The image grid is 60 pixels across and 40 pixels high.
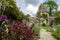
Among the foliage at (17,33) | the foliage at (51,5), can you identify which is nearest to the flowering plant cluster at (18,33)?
the foliage at (17,33)

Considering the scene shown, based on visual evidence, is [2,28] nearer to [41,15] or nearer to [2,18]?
[2,18]

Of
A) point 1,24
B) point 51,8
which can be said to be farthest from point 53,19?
point 1,24

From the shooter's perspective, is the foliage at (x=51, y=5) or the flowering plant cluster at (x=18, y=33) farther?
the foliage at (x=51, y=5)

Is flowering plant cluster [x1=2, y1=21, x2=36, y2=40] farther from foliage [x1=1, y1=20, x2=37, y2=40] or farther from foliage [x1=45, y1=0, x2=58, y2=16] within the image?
foliage [x1=45, y1=0, x2=58, y2=16]

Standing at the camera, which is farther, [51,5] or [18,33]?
[51,5]

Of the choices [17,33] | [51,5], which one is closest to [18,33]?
[17,33]

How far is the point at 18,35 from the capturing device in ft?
21.2

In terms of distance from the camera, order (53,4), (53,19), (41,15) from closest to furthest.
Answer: (41,15) < (53,19) < (53,4)

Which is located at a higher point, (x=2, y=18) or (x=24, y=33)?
(x=2, y=18)

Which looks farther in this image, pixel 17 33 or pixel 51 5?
pixel 51 5

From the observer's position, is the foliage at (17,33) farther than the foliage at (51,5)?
No

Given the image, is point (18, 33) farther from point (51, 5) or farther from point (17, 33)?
point (51, 5)

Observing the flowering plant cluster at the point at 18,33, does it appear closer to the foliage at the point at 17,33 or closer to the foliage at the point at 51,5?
the foliage at the point at 17,33

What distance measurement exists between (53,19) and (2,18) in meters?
51.4
